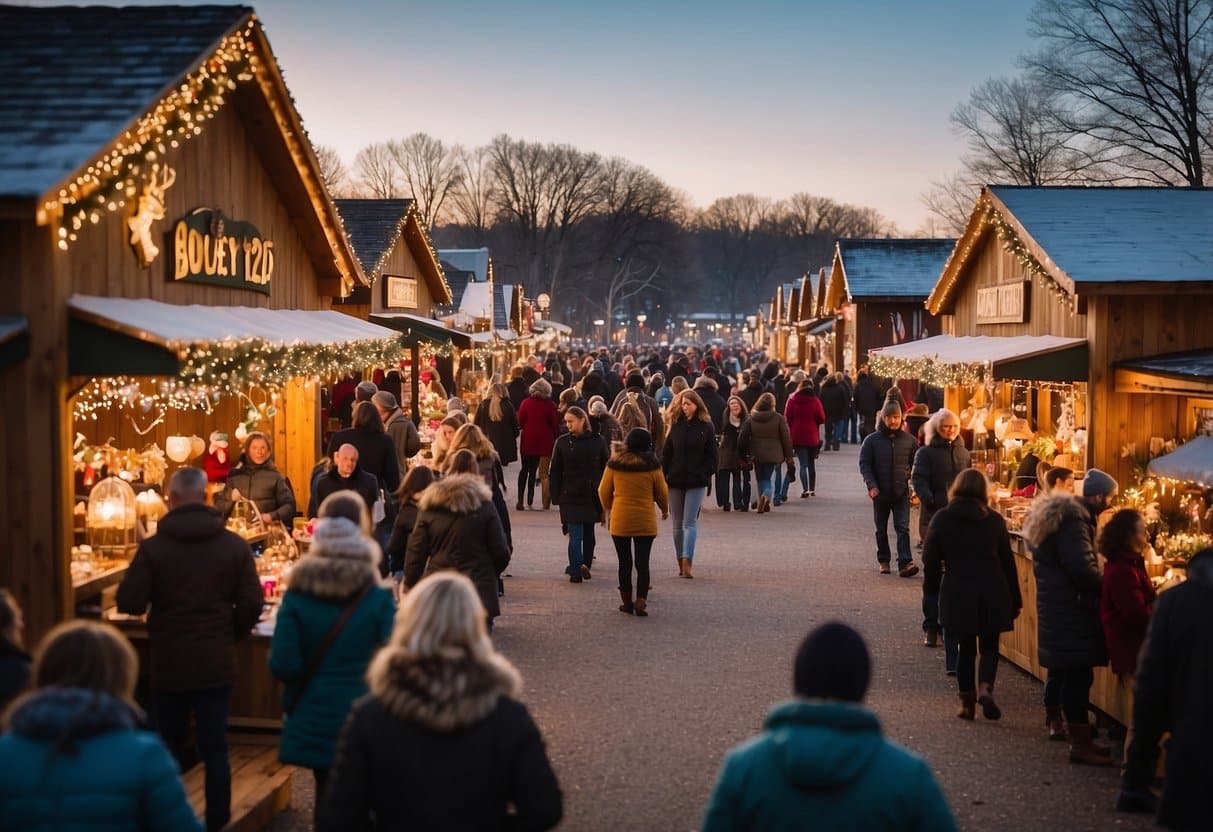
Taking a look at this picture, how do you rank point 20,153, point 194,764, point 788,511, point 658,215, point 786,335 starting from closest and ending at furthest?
point 20,153
point 194,764
point 788,511
point 786,335
point 658,215

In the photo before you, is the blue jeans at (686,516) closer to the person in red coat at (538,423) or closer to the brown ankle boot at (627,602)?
the brown ankle boot at (627,602)

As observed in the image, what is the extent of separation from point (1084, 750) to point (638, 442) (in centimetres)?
478

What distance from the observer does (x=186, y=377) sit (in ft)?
24.0

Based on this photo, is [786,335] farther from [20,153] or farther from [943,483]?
[20,153]

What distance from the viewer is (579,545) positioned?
498 inches

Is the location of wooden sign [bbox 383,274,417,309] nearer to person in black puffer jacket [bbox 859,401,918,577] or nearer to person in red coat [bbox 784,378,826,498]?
person in red coat [bbox 784,378,826,498]

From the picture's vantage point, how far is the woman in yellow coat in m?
11.1

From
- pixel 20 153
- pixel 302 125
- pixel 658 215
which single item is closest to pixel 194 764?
pixel 20 153

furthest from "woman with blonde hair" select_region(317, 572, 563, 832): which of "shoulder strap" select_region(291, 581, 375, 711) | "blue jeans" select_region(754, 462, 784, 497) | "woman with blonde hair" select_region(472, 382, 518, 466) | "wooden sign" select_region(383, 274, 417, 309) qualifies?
"wooden sign" select_region(383, 274, 417, 309)

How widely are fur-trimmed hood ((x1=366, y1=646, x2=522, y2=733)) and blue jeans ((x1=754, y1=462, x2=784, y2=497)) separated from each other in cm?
1415

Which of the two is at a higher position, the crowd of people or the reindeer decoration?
the reindeer decoration

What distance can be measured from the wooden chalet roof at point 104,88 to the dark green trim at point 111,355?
576 mm

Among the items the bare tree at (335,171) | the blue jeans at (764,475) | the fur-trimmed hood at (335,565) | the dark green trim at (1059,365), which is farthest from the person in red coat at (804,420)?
the bare tree at (335,171)

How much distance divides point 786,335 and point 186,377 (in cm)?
5527
